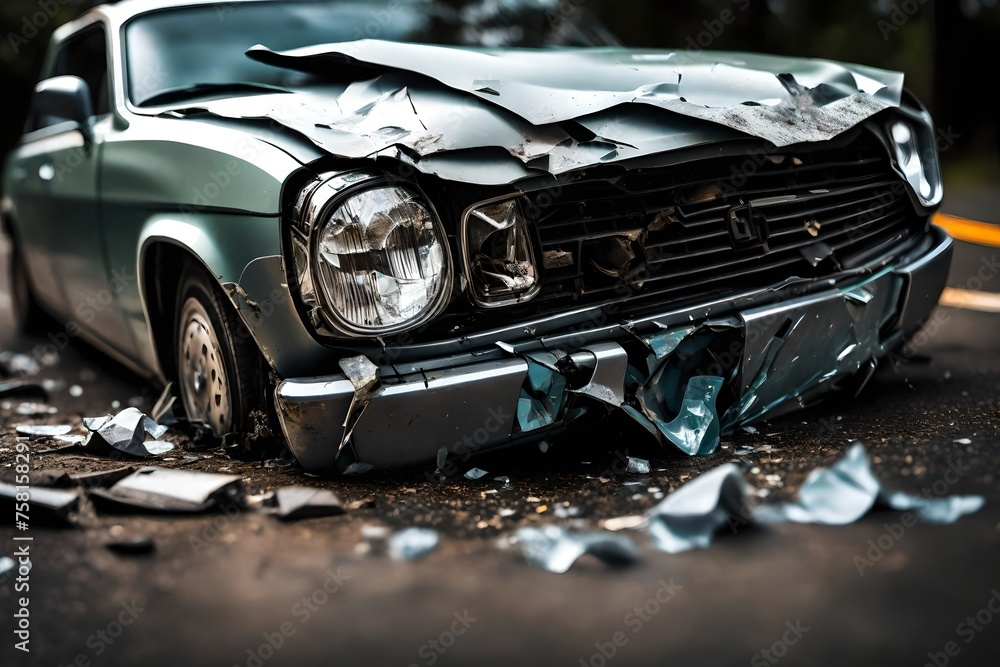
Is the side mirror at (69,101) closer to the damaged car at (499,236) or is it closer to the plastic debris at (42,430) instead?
the damaged car at (499,236)

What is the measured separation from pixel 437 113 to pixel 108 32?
1.79 meters

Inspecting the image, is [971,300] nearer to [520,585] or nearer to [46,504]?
[520,585]

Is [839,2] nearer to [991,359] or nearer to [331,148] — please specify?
[991,359]

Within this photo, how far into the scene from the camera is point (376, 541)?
2.04 meters

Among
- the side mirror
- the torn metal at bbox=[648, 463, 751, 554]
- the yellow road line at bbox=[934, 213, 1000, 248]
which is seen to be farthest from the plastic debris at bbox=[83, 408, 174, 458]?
the yellow road line at bbox=[934, 213, 1000, 248]

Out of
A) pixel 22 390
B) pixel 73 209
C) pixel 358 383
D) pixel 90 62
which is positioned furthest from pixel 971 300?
pixel 22 390

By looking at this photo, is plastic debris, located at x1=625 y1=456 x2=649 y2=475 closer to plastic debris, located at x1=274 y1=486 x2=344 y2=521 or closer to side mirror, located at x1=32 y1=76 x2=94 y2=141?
plastic debris, located at x1=274 y1=486 x2=344 y2=521

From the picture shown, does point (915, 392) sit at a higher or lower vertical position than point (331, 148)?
lower

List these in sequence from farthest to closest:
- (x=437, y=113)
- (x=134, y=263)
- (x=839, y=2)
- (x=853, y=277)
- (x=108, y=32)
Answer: (x=839, y=2) → (x=108, y=32) → (x=134, y=263) → (x=853, y=277) → (x=437, y=113)

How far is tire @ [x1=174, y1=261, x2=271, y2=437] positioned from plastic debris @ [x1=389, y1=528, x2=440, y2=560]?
0.66 m

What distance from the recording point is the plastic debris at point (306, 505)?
7.09ft

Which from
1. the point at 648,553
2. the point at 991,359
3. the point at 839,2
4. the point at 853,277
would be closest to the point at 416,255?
the point at 648,553

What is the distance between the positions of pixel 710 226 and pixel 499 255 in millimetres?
643

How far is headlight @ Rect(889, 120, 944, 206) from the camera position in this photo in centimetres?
296
